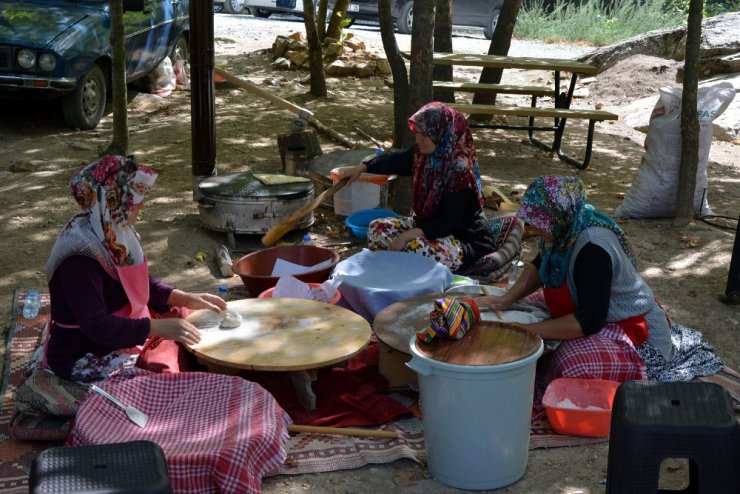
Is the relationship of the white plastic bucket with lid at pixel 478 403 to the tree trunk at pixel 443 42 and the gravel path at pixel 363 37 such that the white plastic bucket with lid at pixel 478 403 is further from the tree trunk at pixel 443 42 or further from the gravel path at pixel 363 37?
the gravel path at pixel 363 37

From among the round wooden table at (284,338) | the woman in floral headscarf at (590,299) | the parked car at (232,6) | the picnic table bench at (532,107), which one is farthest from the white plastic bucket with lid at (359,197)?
the parked car at (232,6)

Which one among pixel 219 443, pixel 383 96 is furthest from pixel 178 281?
Answer: pixel 383 96

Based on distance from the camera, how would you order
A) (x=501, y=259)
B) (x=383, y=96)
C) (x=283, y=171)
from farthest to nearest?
(x=383, y=96) → (x=283, y=171) → (x=501, y=259)

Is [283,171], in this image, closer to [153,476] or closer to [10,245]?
[10,245]

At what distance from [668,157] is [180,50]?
7077 mm

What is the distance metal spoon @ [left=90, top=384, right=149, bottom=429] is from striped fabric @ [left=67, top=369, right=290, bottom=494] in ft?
0.06

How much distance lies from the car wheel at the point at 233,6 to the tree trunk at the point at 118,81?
12.8 m

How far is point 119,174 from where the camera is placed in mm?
3711

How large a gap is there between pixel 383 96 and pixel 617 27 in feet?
26.1

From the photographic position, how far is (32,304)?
5172 mm

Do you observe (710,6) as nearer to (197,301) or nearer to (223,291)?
(223,291)

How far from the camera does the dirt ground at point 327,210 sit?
3803mm

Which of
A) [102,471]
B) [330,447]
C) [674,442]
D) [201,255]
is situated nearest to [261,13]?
[201,255]

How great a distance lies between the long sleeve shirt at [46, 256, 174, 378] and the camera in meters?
3.66
